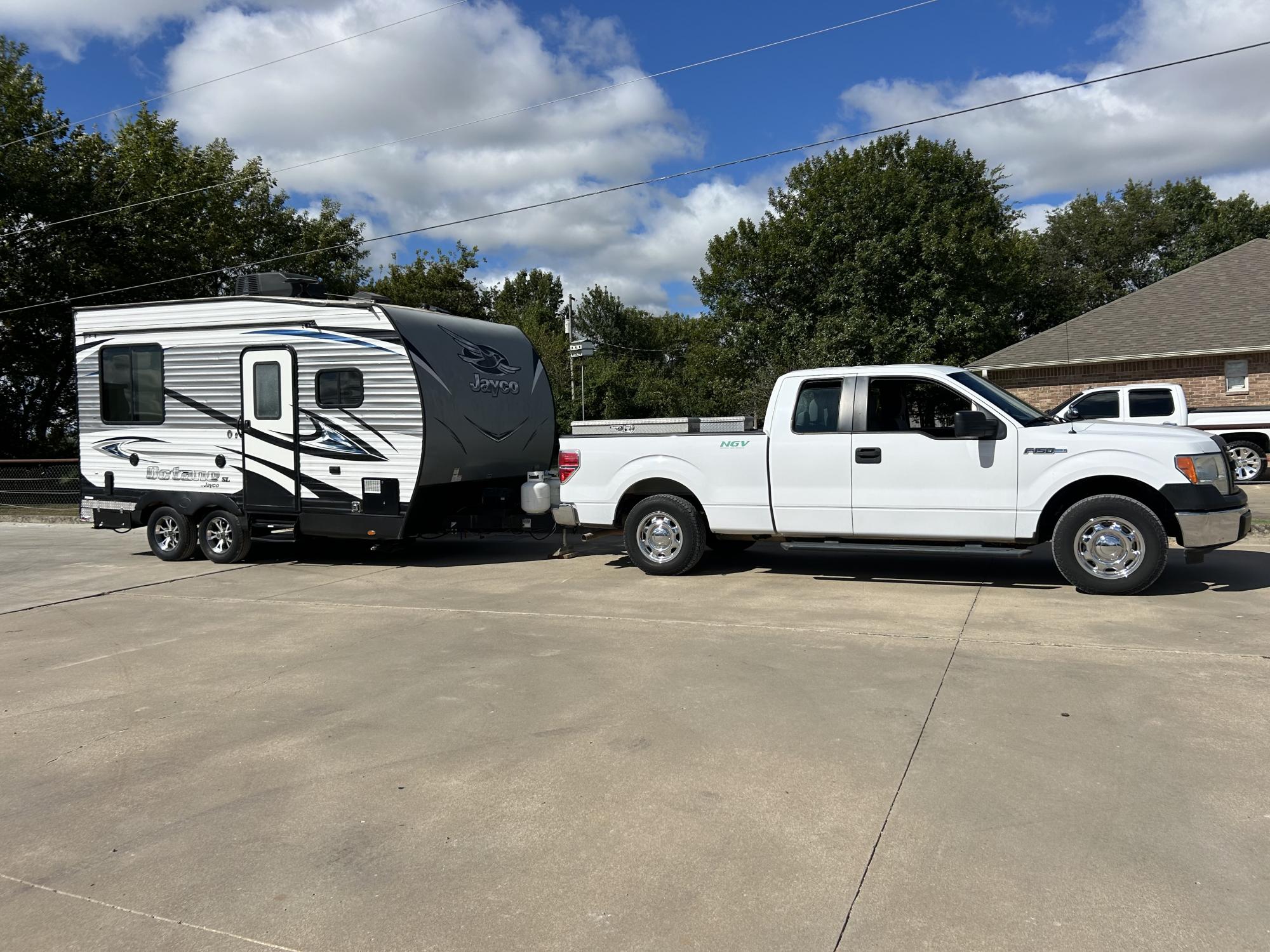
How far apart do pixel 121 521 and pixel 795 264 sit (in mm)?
27466

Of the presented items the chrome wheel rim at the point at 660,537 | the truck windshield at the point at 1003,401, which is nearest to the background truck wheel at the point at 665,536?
the chrome wheel rim at the point at 660,537

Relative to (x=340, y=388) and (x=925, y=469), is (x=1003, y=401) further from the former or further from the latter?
(x=340, y=388)

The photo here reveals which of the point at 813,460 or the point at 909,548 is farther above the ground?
the point at 813,460

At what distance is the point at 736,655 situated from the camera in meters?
6.41

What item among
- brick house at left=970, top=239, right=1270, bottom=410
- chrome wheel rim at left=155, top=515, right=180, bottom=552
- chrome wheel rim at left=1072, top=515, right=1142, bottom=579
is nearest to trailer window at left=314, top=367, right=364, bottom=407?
chrome wheel rim at left=155, top=515, right=180, bottom=552

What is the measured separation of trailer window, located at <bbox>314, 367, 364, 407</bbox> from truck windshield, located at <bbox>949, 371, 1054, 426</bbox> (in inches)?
265

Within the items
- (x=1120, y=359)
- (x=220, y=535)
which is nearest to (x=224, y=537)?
(x=220, y=535)

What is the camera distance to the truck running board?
324 inches

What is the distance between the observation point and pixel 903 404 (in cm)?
881

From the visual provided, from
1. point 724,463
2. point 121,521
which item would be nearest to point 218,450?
point 121,521

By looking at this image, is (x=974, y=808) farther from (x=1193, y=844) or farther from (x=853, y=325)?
(x=853, y=325)

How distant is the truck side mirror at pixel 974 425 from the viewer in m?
8.08

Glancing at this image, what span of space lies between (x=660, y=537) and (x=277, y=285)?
634cm

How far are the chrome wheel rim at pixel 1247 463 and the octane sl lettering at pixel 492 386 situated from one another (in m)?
Result: 13.7
